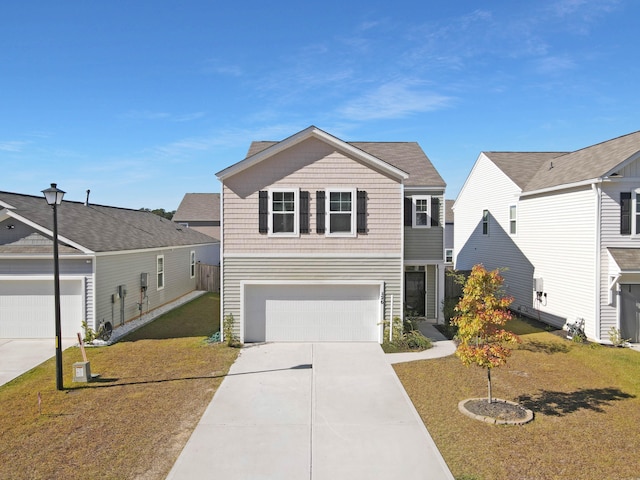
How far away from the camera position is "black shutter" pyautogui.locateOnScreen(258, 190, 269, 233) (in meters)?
14.3

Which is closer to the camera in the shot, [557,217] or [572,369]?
[572,369]

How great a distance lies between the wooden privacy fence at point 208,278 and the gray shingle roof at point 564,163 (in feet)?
56.5

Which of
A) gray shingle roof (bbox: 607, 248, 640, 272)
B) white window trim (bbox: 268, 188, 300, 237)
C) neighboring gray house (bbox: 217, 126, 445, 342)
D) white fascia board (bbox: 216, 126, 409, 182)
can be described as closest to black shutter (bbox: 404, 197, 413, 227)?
neighboring gray house (bbox: 217, 126, 445, 342)

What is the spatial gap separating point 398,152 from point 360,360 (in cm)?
1033

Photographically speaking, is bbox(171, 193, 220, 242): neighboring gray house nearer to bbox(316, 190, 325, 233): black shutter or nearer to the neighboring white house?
the neighboring white house

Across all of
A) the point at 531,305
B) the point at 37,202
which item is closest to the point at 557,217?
the point at 531,305

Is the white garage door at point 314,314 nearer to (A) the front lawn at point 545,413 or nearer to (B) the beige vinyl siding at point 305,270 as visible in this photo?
(B) the beige vinyl siding at point 305,270

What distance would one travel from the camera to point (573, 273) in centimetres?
1545

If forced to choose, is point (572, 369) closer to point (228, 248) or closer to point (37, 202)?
point (228, 248)

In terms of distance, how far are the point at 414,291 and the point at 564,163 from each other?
8.74 m

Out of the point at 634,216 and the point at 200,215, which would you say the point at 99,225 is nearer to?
the point at 634,216

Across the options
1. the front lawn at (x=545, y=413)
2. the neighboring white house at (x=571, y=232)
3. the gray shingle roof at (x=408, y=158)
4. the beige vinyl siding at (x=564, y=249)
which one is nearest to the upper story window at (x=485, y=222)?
the neighboring white house at (x=571, y=232)

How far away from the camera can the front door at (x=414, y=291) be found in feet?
56.4

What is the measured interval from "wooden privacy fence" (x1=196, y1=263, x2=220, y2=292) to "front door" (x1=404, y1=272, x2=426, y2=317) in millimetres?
13732
